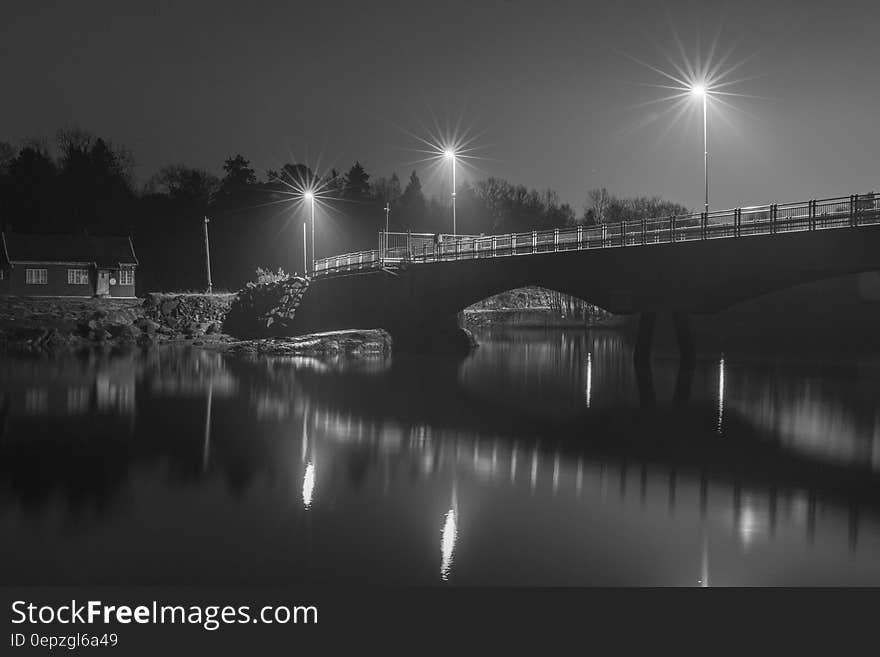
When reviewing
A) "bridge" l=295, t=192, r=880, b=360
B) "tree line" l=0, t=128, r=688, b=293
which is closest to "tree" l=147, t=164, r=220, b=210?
"tree line" l=0, t=128, r=688, b=293

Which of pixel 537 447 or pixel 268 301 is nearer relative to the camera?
pixel 537 447

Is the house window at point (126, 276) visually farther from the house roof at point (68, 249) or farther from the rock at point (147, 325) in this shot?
the rock at point (147, 325)

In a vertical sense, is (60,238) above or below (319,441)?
above

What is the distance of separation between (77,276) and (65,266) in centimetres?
147

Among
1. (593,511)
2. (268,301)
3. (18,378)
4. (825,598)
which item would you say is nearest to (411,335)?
(268,301)

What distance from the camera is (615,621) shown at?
11.3 metres

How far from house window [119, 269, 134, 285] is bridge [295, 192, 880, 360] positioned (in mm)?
31864

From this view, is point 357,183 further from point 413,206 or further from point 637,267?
point 637,267

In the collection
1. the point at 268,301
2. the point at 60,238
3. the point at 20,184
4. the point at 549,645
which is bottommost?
the point at 549,645

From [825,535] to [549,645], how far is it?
684 centimetres

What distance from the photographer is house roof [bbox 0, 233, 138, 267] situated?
84562 millimetres

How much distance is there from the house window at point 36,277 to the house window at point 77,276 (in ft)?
6.86

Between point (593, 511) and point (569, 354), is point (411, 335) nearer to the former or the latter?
point (569, 354)

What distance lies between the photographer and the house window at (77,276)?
283ft
